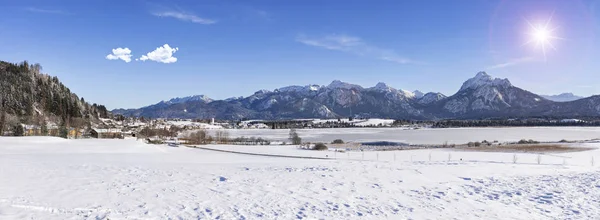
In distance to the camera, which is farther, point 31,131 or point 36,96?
point 36,96

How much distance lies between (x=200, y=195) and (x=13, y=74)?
188 meters

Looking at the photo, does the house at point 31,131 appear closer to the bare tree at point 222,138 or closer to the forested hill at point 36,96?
the bare tree at point 222,138

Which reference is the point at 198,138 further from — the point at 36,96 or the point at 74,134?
the point at 36,96

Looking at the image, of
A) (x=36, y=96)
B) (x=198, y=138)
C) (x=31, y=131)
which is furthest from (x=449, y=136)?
(x=36, y=96)

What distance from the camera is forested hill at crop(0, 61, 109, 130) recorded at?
143750 millimetres

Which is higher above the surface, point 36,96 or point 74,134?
point 36,96

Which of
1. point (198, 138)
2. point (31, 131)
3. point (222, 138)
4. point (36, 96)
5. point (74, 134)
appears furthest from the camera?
point (36, 96)

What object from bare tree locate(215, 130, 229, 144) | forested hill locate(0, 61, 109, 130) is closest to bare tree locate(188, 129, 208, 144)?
bare tree locate(215, 130, 229, 144)

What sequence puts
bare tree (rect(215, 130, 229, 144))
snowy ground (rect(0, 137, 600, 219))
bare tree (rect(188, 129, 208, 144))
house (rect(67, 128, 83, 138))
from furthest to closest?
bare tree (rect(215, 130, 229, 144)) < bare tree (rect(188, 129, 208, 144)) < house (rect(67, 128, 83, 138)) < snowy ground (rect(0, 137, 600, 219))

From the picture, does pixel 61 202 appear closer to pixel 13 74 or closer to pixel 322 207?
pixel 322 207

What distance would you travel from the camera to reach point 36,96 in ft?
509

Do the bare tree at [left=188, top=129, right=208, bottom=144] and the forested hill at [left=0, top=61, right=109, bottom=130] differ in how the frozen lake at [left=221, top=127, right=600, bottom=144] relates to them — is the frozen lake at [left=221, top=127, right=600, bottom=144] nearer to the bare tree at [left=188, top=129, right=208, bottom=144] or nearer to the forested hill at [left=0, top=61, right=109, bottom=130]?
the bare tree at [left=188, top=129, right=208, bottom=144]

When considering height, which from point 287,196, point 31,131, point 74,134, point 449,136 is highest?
point 31,131

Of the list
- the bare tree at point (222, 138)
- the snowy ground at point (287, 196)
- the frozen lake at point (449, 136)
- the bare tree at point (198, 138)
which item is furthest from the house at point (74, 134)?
the snowy ground at point (287, 196)
